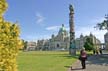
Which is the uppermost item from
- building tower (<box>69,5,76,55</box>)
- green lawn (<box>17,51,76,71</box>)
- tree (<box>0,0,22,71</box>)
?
building tower (<box>69,5,76,55</box>)

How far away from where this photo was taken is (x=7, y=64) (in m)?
12.5

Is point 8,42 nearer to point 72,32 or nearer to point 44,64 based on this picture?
point 44,64

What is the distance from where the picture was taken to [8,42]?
41.5 feet

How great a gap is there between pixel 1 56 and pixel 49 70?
41.8 feet

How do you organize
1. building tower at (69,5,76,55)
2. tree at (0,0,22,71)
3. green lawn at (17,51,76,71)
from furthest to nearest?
building tower at (69,5,76,55) < green lawn at (17,51,76,71) < tree at (0,0,22,71)

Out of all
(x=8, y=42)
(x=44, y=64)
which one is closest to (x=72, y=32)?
(x=44, y=64)

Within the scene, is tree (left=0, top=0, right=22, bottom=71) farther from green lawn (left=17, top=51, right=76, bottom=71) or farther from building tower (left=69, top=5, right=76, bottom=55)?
building tower (left=69, top=5, right=76, bottom=55)

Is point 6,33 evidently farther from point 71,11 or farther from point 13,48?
point 71,11

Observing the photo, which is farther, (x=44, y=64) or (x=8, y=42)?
(x=44, y=64)

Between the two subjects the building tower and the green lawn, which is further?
the building tower

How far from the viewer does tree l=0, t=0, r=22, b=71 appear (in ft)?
39.7

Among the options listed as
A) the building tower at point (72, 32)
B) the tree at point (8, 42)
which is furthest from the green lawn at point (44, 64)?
the building tower at point (72, 32)

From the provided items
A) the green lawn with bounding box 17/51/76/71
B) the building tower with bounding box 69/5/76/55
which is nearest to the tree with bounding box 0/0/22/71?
the green lawn with bounding box 17/51/76/71

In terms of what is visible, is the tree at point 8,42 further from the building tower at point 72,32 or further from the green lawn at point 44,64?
the building tower at point 72,32
